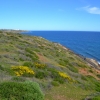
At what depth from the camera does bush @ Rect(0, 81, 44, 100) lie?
10398 mm

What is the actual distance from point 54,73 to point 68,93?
4.26 metres

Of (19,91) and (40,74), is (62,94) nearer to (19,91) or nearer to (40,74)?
(40,74)

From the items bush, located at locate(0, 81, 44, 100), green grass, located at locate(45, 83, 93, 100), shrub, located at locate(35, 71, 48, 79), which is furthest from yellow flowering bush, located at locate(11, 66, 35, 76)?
bush, located at locate(0, 81, 44, 100)

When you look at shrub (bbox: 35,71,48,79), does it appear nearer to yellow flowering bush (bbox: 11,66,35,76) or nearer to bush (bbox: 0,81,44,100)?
yellow flowering bush (bbox: 11,66,35,76)

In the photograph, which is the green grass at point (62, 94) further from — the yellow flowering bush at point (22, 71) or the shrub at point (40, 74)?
the yellow flowering bush at point (22, 71)

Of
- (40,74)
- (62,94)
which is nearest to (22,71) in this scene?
(40,74)

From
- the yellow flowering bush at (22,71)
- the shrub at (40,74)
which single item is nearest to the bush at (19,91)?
the yellow flowering bush at (22,71)

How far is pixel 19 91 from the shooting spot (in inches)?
418

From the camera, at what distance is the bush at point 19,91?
10.4m

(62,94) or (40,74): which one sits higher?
(40,74)

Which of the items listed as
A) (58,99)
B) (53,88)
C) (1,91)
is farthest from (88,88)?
(1,91)

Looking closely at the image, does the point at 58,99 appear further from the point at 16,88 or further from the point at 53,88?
the point at 16,88

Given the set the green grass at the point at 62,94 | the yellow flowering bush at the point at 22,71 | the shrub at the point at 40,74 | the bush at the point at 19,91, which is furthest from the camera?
the shrub at the point at 40,74

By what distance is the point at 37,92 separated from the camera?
11031 millimetres
